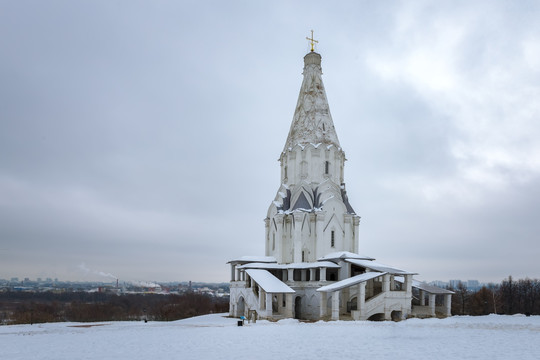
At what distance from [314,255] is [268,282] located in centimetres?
645

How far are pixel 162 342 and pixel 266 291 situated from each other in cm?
1337

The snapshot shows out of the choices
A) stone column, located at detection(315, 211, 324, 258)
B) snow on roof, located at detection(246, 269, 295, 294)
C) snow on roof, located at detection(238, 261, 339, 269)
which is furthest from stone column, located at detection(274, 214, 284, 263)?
snow on roof, located at detection(246, 269, 295, 294)

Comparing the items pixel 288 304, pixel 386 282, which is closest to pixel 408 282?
pixel 386 282

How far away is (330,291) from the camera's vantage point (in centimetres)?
2580

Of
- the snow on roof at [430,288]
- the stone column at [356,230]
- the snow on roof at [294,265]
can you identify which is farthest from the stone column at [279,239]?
the snow on roof at [430,288]

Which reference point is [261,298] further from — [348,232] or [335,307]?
[348,232]

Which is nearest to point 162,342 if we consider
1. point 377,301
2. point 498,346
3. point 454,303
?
point 498,346

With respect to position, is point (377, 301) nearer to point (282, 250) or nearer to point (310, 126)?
point (282, 250)

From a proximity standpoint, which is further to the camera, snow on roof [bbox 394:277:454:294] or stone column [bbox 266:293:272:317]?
snow on roof [bbox 394:277:454:294]

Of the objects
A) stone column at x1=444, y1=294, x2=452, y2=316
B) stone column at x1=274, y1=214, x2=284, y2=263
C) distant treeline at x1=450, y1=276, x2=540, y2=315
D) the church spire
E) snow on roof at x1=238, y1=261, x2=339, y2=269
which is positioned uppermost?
the church spire

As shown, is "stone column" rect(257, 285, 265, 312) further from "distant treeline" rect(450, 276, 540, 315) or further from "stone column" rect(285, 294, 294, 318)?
"distant treeline" rect(450, 276, 540, 315)

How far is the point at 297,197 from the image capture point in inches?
1419

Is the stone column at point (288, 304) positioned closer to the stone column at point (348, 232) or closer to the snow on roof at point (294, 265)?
the snow on roof at point (294, 265)

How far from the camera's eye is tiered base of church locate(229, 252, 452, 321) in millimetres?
26422
